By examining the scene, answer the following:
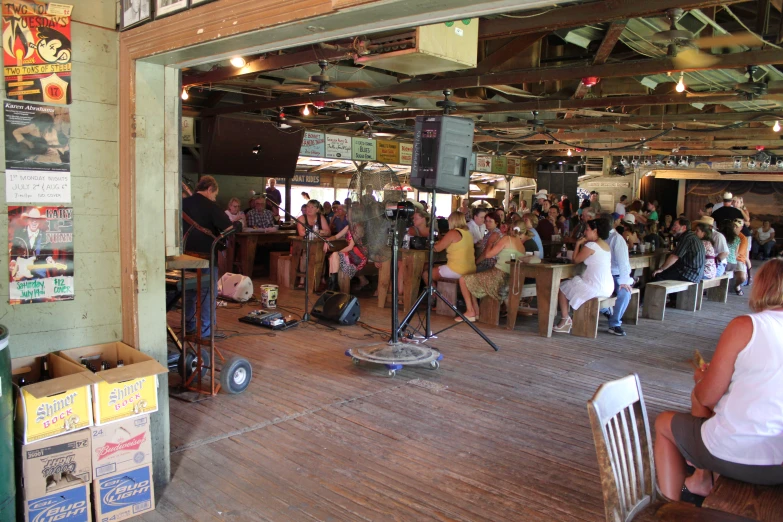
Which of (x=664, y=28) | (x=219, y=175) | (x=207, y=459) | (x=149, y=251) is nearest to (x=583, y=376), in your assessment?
(x=664, y=28)

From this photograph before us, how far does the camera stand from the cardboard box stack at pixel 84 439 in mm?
2375

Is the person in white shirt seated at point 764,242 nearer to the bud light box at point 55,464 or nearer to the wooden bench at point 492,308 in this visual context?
the wooden bench at point 492,308

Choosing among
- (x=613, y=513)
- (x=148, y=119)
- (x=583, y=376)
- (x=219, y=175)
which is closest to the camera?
(x=613, y=513)

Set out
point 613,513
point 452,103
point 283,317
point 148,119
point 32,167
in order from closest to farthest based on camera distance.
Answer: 1. point 613,513
2. point 32,167
3. point 148,119
4. point 283,317
5. point 452,103

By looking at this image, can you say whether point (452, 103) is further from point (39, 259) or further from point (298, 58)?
point (39, 259)

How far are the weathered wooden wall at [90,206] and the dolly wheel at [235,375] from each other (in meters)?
1.21

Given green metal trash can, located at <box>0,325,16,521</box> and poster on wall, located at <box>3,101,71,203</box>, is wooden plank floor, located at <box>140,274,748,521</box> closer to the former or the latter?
green metal trash can, located at <box>0,325,16,521</box>

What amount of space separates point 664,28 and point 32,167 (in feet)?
13.8

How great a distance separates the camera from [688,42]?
→ 4.18 metres

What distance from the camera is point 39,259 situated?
109 inches

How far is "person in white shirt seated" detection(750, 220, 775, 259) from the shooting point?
50.7 ft

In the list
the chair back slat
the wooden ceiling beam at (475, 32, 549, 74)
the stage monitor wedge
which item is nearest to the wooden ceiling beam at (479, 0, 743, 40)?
the wooden ceiling beam at (475, 32, 549, 74)

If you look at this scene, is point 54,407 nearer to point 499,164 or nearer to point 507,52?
point 507,52

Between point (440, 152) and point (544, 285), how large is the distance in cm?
211
